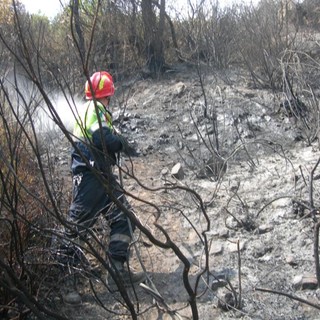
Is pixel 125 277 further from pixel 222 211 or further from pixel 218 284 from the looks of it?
pixel 222 211

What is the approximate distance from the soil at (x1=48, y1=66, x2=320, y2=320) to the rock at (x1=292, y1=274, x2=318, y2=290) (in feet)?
0.04

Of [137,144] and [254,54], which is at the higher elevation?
[254,54]

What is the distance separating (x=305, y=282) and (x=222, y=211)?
156 cm

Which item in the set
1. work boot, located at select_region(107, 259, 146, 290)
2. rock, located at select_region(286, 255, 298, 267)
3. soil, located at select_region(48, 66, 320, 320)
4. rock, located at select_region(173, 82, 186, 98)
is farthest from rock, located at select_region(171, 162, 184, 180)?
rock, located at select_region(173, 82, 186, 98)

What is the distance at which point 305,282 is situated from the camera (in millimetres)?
3662

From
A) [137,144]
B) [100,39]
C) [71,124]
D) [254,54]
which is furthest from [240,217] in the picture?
[100,39]

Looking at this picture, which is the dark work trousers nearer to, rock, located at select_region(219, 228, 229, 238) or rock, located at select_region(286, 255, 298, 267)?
rock, located at select_region(219, 228, 229, 238)

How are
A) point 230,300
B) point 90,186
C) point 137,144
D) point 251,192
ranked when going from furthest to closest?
point 137,144 < point 251,192 < point 90,186 < point 230,300

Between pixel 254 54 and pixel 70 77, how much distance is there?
282 centimetres

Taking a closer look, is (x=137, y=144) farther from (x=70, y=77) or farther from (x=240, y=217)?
(x=240, y=217)

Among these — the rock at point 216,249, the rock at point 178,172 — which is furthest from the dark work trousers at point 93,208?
the rock at point 178,172

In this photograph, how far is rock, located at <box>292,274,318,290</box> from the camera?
3.64m

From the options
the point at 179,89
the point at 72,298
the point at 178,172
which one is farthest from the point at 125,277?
the point at 179,89

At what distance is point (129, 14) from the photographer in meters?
10.6
